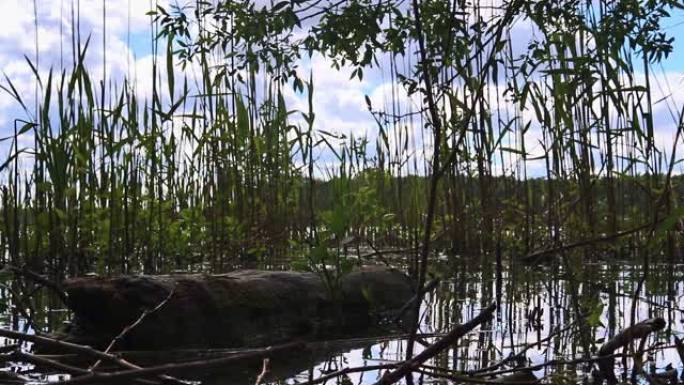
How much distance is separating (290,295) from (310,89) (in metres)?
1.42

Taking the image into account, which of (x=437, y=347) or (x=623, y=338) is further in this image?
(x=623, y=338)

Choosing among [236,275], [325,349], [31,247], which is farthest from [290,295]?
[31,247]

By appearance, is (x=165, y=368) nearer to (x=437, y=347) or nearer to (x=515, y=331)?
(x=437, y=347)

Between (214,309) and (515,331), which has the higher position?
(214,309)

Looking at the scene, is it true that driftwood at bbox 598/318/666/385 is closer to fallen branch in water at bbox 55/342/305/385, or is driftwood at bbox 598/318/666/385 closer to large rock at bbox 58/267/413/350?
large rock at bbox 58/267/413/350

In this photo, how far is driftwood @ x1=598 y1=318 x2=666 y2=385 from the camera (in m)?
2.20

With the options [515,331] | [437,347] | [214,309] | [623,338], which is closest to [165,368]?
[437,347]

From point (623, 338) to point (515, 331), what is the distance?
0.75 meters

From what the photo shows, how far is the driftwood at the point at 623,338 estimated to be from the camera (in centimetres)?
220

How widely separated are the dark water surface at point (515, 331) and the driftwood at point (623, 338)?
0.14ft

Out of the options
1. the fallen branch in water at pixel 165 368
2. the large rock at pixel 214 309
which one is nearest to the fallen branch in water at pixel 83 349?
the fallen branch in water at pixel 165 368

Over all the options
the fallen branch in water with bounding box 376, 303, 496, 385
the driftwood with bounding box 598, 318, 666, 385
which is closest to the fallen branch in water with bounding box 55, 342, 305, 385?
the fallen branch in water with bounding box 376, 303, 496, 385

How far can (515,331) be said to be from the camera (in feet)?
9.84

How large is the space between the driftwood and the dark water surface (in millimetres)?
43
